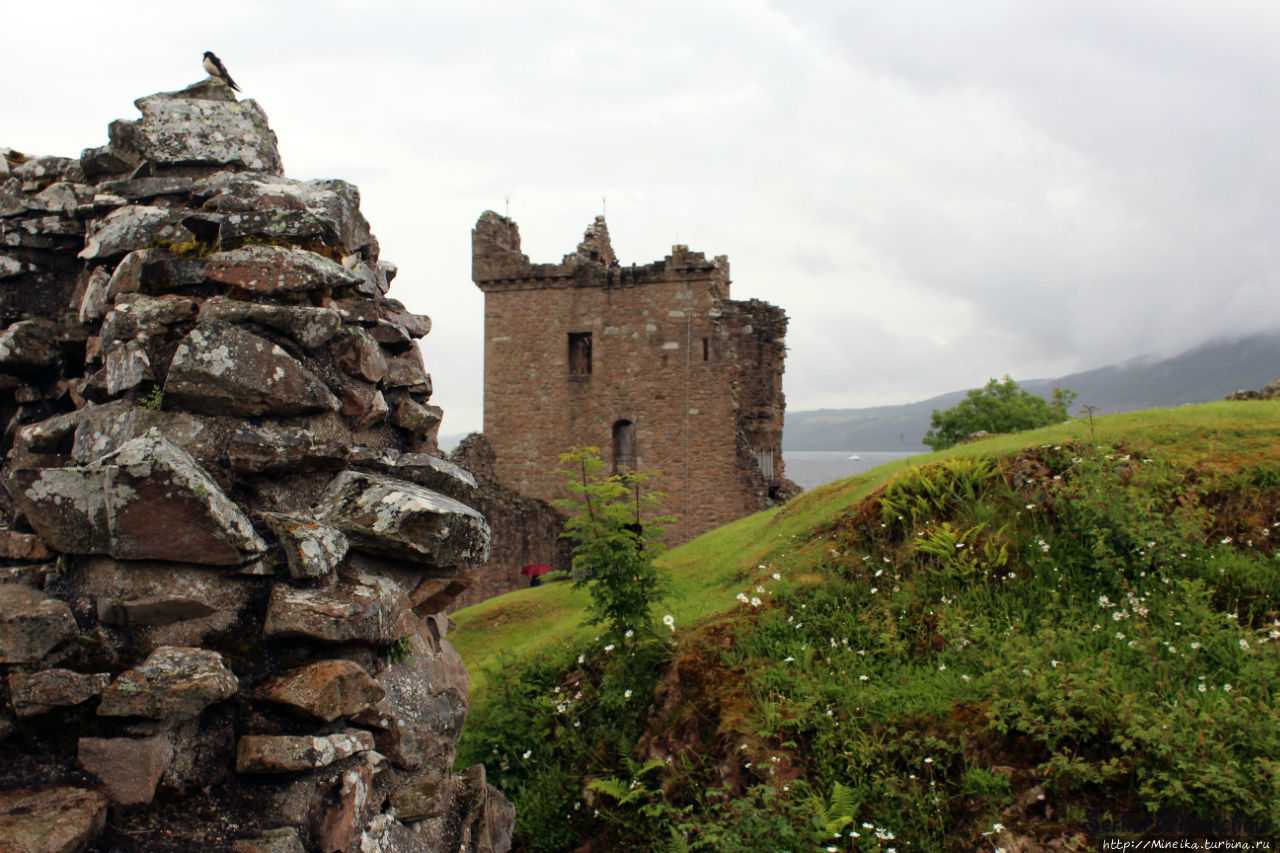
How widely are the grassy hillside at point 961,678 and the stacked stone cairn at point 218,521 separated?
2852mm

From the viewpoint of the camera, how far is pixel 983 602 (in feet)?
26.4

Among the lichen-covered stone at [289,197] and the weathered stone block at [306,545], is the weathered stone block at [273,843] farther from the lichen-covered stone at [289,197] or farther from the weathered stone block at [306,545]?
the lichen-covered stone at [289,197]

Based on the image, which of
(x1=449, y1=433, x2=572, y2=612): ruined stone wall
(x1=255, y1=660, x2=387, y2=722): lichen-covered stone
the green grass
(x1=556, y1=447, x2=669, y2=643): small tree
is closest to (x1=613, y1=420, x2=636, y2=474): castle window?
(x1=449, y1=433, x2=572, y2=612): ruined stone wall

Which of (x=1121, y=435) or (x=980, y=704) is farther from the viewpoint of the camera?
(x=1121, y=435)

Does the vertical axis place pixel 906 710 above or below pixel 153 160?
below

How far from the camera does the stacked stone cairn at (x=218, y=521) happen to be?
3.10 m

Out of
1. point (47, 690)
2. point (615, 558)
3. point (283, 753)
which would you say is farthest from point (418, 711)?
point (615, 558)

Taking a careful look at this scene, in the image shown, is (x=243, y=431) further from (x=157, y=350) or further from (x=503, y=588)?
(x=503, y=588)

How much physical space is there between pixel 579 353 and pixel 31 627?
2605 centimetres

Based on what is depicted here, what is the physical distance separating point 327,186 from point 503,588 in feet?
70.5

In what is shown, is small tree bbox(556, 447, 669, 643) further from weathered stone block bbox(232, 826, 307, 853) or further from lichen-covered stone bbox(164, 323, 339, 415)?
weathered stone block bbox(232, 826, 307, 853)

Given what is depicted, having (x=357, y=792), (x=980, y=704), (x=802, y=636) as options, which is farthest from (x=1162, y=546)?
(x=357, y=792)

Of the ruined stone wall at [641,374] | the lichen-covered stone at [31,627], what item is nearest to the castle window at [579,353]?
the ruined stone wall at [641,374]

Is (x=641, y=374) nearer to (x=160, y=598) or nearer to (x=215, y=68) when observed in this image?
(x=215, y=68)
